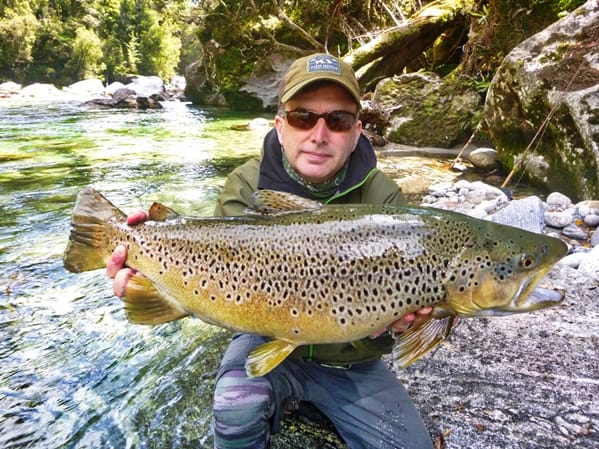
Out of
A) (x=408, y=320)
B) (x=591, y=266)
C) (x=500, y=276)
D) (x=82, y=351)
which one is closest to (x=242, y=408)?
(x=408, y=320)

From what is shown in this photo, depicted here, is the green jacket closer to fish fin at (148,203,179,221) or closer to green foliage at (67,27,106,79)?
fish fin at (148,203,179,221)

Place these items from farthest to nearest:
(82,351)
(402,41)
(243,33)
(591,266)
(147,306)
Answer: (243,33) → (402,41) → (591,266) → (82,351) → (147,306)

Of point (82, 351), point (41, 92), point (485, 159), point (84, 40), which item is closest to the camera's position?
point (82, 351)

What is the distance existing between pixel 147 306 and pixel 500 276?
1780 mm

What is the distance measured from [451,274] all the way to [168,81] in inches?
2709

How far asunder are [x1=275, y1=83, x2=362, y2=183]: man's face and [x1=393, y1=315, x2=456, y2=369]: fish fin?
1030mm

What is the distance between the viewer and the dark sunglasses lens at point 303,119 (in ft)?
8.49

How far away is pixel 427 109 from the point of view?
12906 millimetres

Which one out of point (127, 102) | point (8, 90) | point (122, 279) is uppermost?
point (122, 279)

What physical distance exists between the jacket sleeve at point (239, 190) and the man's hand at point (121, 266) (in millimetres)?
488

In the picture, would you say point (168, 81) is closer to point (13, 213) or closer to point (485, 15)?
point (485, 15)

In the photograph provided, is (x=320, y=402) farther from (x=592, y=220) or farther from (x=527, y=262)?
(x=592, y=220)

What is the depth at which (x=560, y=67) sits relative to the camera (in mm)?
7402

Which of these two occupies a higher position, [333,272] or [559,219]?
[333,272]
